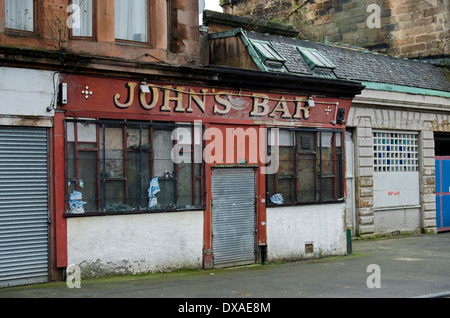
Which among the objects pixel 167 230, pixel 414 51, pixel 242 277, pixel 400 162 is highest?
pixel 414 51

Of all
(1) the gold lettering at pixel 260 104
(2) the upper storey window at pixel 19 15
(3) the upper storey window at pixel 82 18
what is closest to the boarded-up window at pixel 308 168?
(1) the gold lettering at pixel 260 104

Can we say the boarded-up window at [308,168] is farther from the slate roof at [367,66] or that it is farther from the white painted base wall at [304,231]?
the slate roof at [367,66]

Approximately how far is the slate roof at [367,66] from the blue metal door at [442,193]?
2.76m

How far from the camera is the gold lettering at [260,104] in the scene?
14.8 m

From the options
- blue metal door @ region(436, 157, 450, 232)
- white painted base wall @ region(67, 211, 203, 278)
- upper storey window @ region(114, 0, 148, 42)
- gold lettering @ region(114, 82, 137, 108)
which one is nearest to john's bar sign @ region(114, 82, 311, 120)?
gold lettering @ region(114, 82, 137, 108)

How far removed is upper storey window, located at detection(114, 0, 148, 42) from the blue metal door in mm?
13483

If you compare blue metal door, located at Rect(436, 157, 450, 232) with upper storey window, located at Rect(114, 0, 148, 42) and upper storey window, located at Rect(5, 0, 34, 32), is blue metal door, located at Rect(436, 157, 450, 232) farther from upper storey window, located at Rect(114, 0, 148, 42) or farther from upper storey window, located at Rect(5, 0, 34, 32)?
upper storey window, located at Rect(5, 0, 34, 32)

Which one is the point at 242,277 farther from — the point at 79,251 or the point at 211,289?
the point at 79,251

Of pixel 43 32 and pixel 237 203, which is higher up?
pixel 43 32

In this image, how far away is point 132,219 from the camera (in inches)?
499

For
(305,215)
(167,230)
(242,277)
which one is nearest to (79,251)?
(167,230)
